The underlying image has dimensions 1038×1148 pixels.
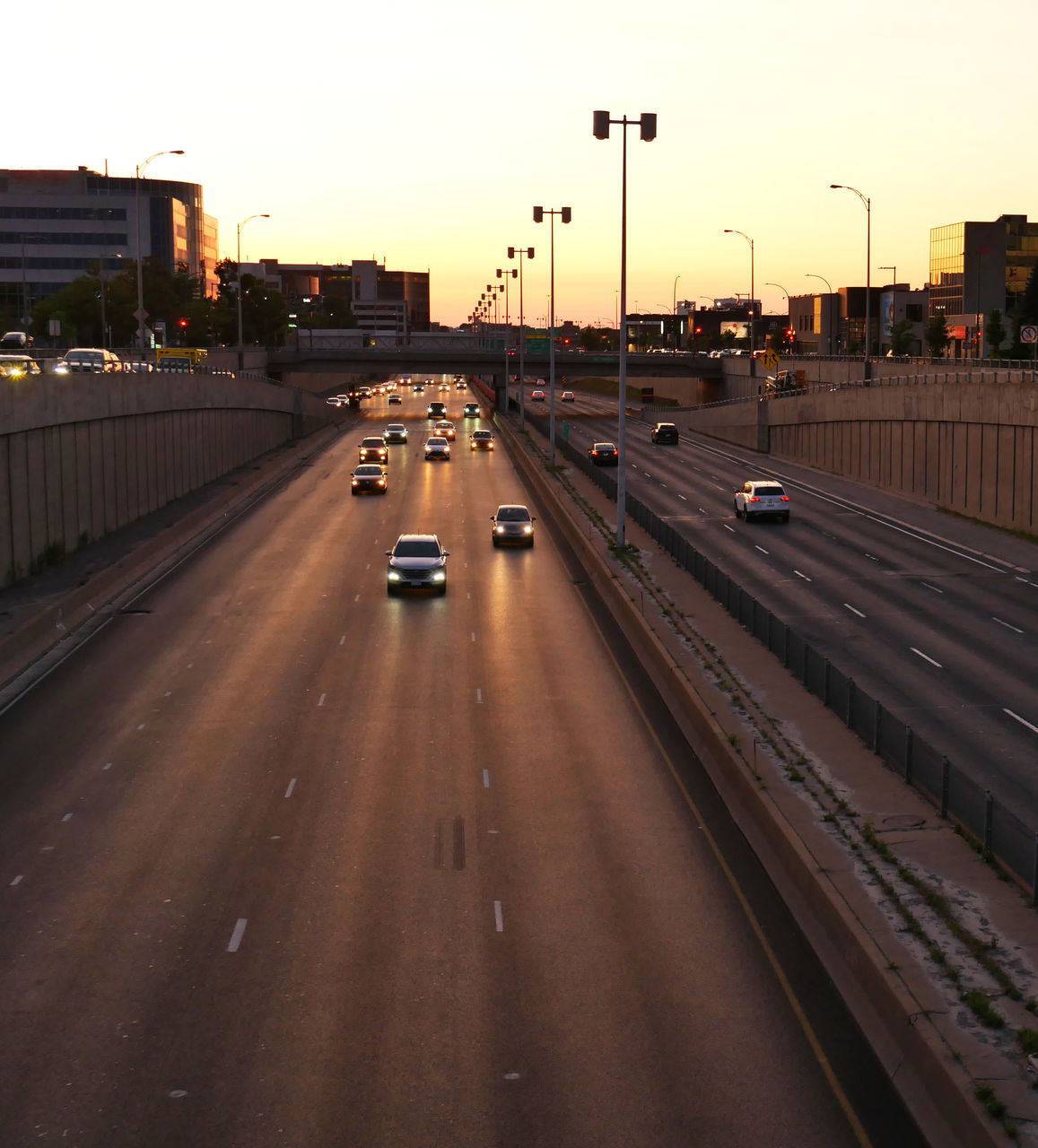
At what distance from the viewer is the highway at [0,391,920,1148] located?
37.3ft

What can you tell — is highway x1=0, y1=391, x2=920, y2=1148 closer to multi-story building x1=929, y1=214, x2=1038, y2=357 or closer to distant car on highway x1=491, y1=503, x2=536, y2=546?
distant car on highway x1=491, y1=503, x2=536, y2=546

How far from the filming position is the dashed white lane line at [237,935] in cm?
1440

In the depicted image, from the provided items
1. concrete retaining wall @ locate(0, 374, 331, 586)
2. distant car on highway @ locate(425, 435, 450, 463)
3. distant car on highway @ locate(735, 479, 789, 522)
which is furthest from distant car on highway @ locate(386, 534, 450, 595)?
distant car on highway @ locate(425, 435, 450, 463)

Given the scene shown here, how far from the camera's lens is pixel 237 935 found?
14758 mm

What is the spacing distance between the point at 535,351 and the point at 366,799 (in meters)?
108

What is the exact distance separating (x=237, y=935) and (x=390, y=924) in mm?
1641

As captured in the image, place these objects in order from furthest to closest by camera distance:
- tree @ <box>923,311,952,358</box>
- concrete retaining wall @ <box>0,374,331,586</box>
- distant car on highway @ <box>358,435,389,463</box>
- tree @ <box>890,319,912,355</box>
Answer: tree @ <box>890,319,912,355</box>, tree @ <box>923,311,952,358</box>, distant car on highway @ <box>358,435,389,463</box>, concrete retaining wall @ <box>0,374,331,586</box>

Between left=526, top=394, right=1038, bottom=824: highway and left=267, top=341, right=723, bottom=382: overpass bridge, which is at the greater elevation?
left=267, top=341, right=723, bottom=382: overpass bridge

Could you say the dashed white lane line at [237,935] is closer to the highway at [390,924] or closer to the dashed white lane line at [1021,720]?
the highway at [390,924]

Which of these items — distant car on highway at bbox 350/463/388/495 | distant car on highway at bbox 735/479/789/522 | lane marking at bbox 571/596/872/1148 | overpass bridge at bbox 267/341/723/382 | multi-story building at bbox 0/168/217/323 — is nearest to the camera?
lane marking at bbox 571/596/872/1148

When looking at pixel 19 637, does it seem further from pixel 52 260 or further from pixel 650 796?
pixel 52 260

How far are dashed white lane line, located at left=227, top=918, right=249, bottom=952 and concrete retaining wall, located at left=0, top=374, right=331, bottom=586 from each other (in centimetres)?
2364

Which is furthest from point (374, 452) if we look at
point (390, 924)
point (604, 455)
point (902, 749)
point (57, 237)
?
point (57, 237)

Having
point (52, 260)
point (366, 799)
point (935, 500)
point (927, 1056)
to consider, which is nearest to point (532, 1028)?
point (927, 1056)
